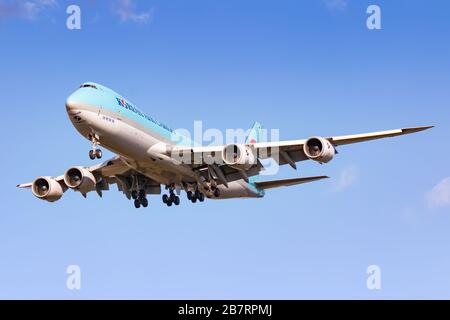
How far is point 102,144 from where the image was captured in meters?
43.7

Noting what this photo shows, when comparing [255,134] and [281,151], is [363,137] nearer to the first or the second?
[281,151]

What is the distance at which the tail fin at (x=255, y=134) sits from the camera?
6146cm

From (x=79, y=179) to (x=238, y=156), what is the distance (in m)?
11.1

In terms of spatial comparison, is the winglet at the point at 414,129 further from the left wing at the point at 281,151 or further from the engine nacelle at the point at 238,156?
the engine nacelle at the point at 238,156

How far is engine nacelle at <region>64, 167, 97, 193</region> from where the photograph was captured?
49500mm

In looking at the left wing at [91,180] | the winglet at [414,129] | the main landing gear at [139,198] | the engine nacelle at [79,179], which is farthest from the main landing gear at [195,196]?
the winglet at [414,129]

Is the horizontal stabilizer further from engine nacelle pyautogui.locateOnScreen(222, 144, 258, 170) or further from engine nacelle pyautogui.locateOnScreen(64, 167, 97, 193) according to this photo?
engine nacelle pyautogui.locateOnScreen(64, 167, 97, 193)

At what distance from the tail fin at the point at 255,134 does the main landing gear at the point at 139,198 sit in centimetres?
1220

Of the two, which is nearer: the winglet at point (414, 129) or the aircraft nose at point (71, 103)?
the winglet at point (414, 129)

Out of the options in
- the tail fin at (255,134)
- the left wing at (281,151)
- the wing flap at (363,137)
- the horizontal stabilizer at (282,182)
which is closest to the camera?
the left wing at (281,151)

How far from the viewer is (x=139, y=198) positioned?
5206cm

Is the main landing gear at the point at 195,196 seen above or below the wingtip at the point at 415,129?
below
